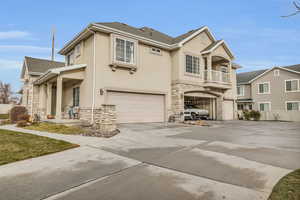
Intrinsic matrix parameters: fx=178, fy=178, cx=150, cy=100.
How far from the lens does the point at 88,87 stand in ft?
38.5

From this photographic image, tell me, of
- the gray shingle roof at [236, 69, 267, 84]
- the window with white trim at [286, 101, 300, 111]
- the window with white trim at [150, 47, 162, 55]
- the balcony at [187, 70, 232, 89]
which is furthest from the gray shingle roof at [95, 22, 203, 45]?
the window with white trim at [286, 101, 300, 111]

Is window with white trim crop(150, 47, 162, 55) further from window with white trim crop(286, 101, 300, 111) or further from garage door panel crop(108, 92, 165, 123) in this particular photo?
window with white trim crop(286, 101, 300, 111)

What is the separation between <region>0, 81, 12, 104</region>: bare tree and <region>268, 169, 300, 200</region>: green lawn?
45221 millimetres

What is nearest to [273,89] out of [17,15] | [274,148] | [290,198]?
[274,148]

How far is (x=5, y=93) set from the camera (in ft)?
118

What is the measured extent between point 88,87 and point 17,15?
10.7 meters

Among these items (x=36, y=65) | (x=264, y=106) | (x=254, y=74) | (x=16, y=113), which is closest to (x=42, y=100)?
(x=16, y=113)

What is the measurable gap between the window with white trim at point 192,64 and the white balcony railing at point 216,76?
0.93 meters

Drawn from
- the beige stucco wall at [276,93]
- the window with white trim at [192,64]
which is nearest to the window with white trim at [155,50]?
the window with white trim at [192,64]

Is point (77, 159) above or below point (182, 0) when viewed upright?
below

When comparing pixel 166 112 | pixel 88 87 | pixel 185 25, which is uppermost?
pixel 185 25

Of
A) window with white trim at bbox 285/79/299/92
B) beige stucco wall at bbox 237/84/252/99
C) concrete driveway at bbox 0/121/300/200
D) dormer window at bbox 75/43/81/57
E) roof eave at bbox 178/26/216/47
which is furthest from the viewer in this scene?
beige stucco wall at bbox 237/84/252/99

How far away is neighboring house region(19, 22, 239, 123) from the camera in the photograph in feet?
38.0

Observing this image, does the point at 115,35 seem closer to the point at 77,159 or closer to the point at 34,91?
the point at 77,159
